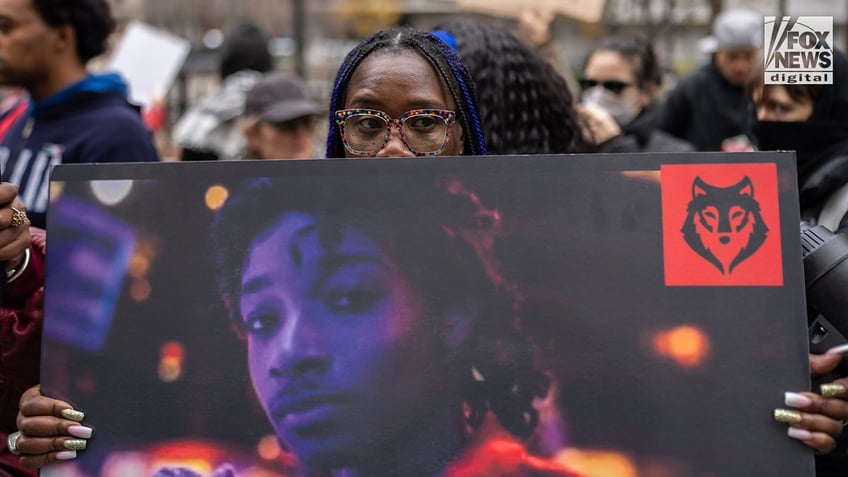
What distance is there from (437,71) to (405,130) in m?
0.20

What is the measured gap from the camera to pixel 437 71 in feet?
7.20

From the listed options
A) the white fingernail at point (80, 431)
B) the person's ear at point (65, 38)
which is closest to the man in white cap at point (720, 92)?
the person's ear at point (65, 38)

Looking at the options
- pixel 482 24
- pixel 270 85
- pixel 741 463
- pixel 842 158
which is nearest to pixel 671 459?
pixel 741 463

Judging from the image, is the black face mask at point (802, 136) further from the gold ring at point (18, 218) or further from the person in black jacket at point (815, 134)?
the gold ring at point (18, 218)

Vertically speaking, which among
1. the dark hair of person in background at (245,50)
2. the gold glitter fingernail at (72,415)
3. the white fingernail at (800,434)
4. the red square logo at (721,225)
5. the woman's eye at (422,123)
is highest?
the dark hair of person in background at (245,50)

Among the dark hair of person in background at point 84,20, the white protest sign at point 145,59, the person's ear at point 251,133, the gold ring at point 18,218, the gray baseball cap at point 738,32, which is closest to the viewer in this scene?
the gold ring at point 18,218

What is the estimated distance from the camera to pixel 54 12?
10.9ft

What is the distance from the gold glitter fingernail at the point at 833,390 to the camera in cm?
170

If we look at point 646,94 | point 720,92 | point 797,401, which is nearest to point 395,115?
point 797,401

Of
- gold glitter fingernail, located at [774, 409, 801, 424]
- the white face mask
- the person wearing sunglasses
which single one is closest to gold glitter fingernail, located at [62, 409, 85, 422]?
gold glitter fingernail, located at [774, 409, 801, 424]

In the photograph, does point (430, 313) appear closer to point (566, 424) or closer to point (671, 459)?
point (566, 424)

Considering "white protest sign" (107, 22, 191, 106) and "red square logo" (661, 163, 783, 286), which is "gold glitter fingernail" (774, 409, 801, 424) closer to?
"red square logo" (661, 163, 783, 286)

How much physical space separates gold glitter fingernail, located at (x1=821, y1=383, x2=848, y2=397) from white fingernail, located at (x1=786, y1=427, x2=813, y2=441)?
0.29 ft

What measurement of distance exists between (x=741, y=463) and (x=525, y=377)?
1.34 feet
